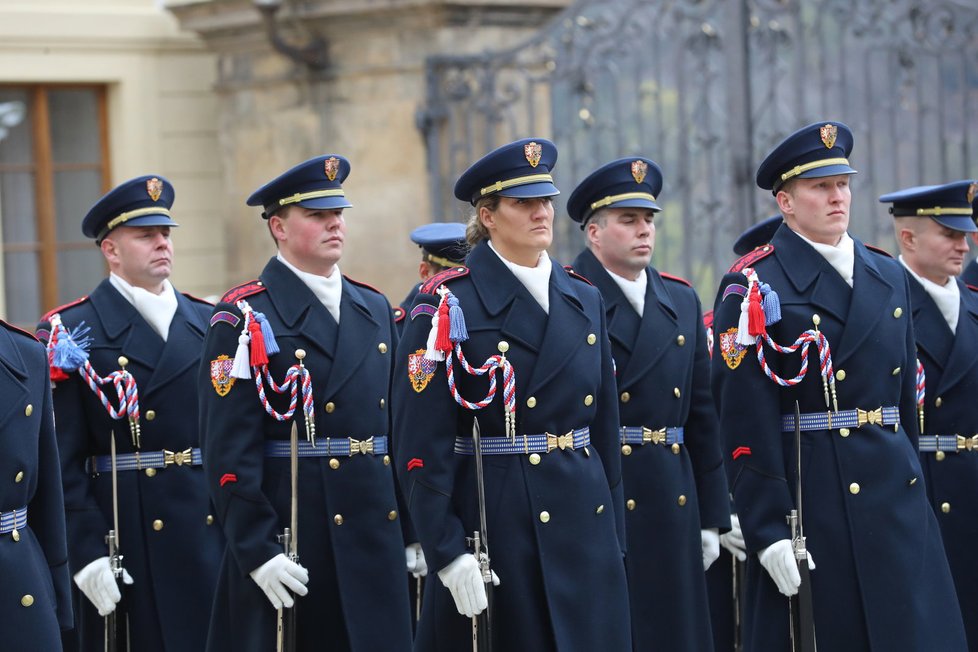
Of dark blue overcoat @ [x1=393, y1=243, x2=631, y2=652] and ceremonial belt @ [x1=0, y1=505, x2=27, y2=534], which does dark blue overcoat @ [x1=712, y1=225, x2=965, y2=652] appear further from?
ceremonial belt @ [x1=0, y1=505, x2=27, y2=534]

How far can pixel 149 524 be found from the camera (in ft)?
23.4

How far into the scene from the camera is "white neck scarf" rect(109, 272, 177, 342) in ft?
24.2

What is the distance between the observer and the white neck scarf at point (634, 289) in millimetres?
7281

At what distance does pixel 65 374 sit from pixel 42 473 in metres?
1.35

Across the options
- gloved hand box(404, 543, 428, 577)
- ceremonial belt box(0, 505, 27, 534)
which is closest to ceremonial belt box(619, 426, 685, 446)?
gloved hand box(404, 543, 428, 577)

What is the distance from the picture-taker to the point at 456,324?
584 centimetres

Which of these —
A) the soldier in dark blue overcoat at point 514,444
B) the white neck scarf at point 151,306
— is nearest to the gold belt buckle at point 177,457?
the white neck scarf at point 151,306

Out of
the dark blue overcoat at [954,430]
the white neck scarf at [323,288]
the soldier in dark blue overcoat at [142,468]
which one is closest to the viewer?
the white neck scarf at [323,288]

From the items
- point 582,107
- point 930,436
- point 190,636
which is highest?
point 582,107

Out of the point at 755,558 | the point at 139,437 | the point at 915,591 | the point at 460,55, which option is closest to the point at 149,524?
the point at 139,437

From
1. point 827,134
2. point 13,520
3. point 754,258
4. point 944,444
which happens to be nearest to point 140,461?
point 13,520

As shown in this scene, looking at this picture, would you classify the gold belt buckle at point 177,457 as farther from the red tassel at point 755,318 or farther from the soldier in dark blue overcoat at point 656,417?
the red tassel at point 755,318

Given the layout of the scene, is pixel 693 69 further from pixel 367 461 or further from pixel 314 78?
pixel 367 461

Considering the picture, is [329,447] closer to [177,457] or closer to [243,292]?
[243,292]
